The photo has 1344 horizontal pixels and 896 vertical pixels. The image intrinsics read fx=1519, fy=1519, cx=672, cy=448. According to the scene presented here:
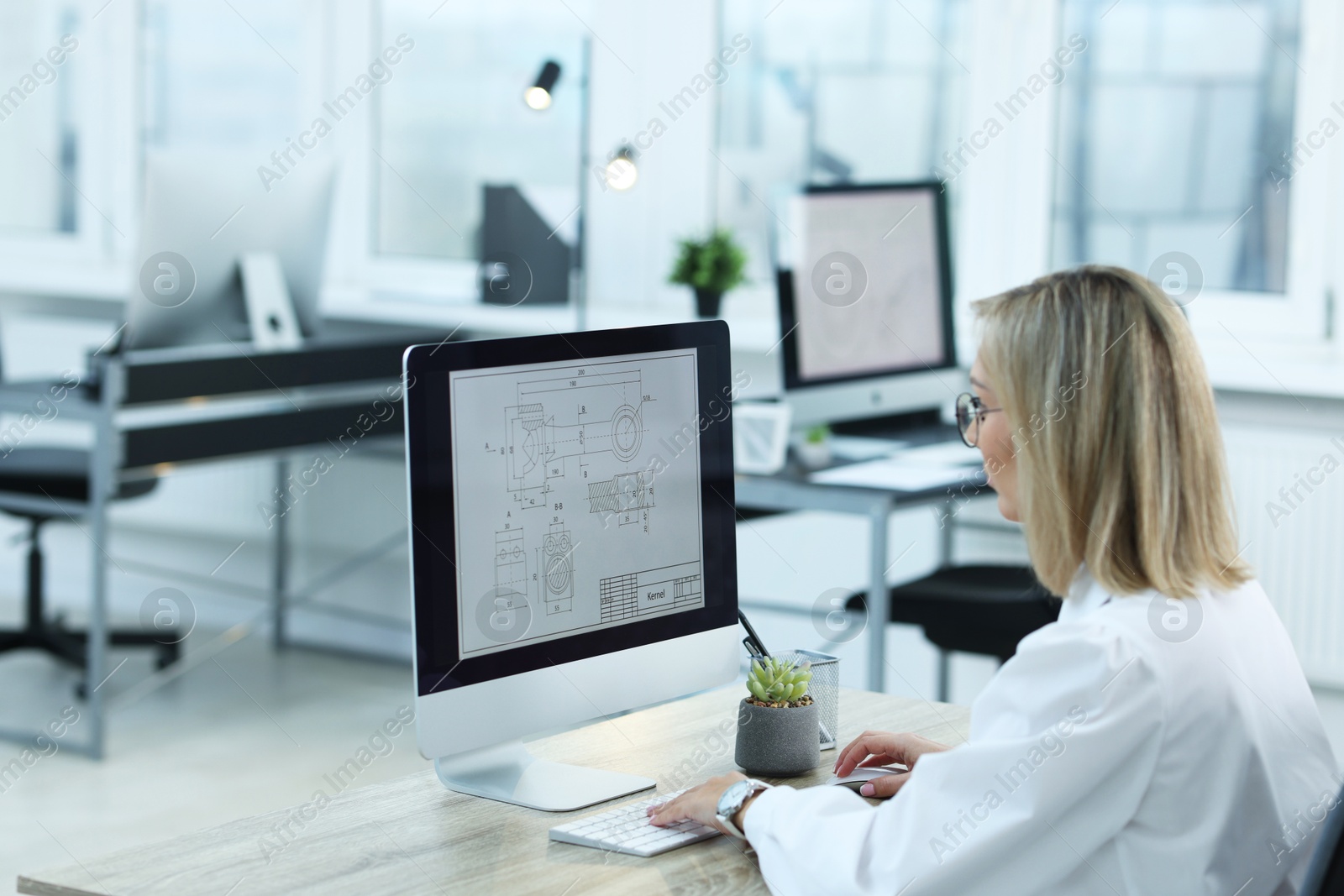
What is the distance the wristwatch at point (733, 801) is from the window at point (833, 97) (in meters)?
2.67

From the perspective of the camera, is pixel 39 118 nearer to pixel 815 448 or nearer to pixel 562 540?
pixel 815 448

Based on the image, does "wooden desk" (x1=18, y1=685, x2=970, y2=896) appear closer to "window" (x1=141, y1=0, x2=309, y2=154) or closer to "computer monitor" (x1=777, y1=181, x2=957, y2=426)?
"computer monitor" (x1=777, y1=181, x2=957, y2=426)

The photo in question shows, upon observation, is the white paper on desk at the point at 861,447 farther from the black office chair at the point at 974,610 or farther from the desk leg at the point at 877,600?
the desk leg at the point at 877,600

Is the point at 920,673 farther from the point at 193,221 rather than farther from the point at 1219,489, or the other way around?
the point at 1219,489

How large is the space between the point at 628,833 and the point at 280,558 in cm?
330

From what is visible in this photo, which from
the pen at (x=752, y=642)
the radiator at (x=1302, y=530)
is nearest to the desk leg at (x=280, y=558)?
the radiator at (x=1302, y=530)

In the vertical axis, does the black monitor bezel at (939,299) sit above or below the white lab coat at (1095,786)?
above

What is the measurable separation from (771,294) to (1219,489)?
2.85 m

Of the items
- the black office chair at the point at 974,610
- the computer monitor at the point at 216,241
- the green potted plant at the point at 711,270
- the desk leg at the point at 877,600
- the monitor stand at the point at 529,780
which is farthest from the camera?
the green potted plant at the point at 711,270

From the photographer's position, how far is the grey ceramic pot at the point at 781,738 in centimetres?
152

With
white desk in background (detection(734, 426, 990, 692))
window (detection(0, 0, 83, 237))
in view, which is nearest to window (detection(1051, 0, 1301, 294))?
white desk in background (detection(734, 426, 990, 692))

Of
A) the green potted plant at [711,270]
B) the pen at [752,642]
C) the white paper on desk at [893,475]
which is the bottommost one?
the white paper on desk at [893,475]

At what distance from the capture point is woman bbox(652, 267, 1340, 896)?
1.14m

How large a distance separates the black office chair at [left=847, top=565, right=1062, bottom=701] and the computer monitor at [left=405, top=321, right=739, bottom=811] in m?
1.40
